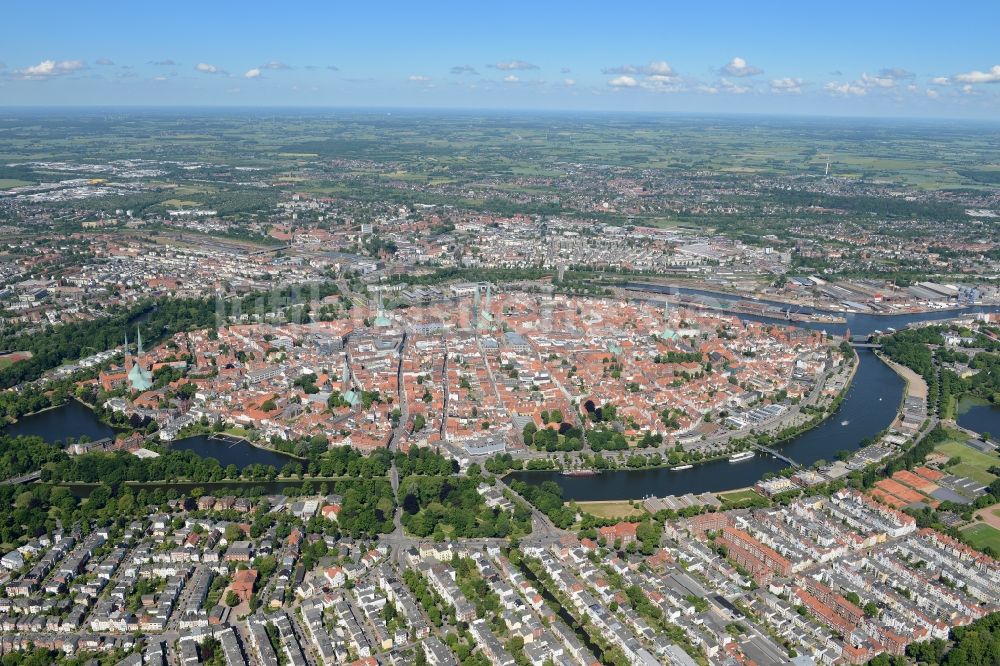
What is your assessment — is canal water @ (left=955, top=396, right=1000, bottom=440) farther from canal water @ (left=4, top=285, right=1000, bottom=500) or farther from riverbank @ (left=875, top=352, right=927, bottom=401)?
riverbank @ (left=875, top=352, right=927, bottom=401)

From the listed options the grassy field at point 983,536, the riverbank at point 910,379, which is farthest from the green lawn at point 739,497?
the riverbank at point 910,379

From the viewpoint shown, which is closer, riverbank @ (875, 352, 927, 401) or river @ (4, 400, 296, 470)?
river @ (4, 400, 296, 470)

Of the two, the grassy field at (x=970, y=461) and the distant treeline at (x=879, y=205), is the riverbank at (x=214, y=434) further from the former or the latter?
the distant treeline at (x=879, y=205)

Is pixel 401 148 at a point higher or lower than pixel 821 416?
higher

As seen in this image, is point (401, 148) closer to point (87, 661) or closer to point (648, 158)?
point (648, 158)

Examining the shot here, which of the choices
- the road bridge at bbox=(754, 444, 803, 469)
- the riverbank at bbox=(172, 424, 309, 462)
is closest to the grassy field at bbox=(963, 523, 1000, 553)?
the road bridge at bbox=(754, 444, 803, 469)

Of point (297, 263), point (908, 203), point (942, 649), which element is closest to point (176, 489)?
point (942, 649)

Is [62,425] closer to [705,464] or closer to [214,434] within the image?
[214,434]
